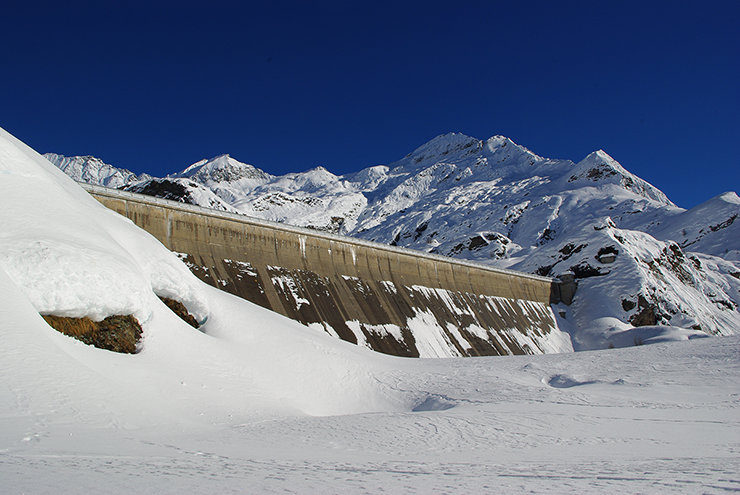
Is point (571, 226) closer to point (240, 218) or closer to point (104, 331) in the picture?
point (240, 218)

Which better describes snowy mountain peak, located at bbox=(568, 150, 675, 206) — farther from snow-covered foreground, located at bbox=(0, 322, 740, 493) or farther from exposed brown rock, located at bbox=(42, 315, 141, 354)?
exposed brown rock, located at bbox=(42, 315, 141, 354)

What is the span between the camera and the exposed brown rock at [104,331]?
9.73 meters

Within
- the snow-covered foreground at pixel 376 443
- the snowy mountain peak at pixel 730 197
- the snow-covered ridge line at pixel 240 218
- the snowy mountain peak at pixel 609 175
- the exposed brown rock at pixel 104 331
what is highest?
the snowy mountain peak at pixel 609 175

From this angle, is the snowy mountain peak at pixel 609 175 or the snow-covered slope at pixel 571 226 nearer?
the snow-covered slope at pixel 571 226

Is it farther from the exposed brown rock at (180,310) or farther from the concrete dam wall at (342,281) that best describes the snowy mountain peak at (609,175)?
the exposed brown rock at (180,310)

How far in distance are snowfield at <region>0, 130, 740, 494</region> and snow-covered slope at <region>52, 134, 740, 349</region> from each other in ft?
112

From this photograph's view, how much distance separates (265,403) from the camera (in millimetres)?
10789

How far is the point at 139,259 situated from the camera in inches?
535

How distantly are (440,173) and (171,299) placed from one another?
574 ft

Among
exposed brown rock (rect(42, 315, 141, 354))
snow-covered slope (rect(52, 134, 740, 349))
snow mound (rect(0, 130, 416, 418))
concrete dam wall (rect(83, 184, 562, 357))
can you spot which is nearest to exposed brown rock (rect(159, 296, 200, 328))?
snow mound (rect(0, 130, 416, 418))

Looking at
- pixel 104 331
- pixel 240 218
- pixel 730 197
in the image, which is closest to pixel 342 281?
pixel 240 218

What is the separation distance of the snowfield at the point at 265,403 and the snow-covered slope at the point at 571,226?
1342 inches

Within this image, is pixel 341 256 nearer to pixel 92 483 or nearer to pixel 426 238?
pixel 92 483

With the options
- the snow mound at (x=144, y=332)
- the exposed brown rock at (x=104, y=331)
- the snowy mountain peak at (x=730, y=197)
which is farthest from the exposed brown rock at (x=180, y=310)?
the snowy mountain peak at (x=730, y=197)
